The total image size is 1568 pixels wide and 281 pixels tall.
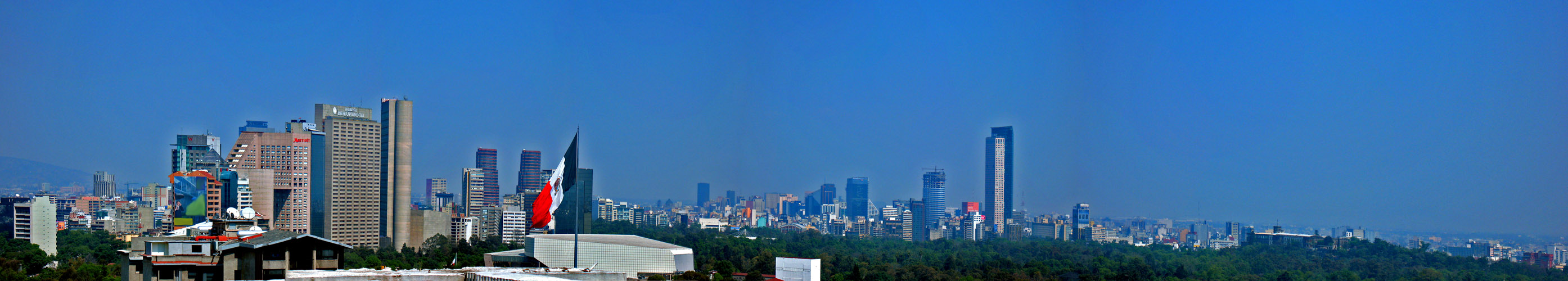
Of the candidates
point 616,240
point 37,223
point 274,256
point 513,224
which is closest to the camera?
point 274,256

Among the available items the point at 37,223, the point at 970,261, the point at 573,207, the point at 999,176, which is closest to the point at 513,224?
the point at 573,207

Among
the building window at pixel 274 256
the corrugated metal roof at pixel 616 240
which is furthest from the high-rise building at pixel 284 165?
the building window at pixel 274 256

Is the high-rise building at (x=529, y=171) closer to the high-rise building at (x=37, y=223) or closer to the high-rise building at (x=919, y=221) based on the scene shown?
the high-rise building at (x=919, y=221)

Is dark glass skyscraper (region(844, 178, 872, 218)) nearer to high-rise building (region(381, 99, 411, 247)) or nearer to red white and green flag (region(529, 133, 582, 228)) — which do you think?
high-rise building (region(381, 99, 411, 247))

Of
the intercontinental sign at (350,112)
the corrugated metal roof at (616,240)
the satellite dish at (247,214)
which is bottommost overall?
the corrugated metal roof at (616,240)

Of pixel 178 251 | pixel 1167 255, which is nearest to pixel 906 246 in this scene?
pixel 1167 255

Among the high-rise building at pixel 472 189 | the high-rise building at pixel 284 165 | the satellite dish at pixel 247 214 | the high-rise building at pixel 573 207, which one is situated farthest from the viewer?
the high-rise building at pixel 472 189

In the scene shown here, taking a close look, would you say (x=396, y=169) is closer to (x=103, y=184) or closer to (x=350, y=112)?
(x=350, y=112)
